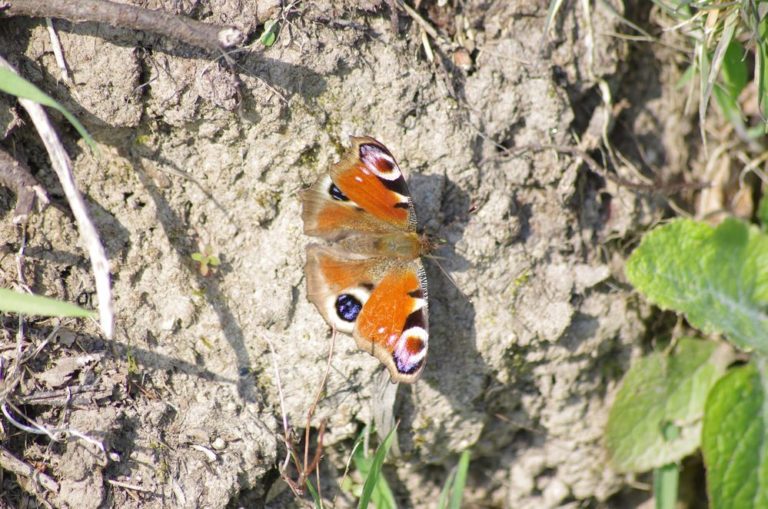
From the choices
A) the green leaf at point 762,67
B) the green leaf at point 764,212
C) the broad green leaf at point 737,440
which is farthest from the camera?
the green leaf at point 764,212

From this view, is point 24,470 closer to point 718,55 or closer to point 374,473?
point 374,473

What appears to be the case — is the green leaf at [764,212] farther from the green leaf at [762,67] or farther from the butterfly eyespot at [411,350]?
the butterfly eyespot at [411,350]

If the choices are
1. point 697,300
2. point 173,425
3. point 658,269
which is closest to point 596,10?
point 658,269

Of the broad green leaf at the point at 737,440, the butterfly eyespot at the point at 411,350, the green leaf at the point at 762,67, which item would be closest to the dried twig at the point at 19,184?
the butterfly eyespot at the point at 411,350

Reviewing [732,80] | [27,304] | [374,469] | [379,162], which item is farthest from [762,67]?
[27,304]

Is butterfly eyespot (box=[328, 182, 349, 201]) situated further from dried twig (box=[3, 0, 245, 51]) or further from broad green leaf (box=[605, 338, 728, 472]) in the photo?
broad green leaf (box=[605, 338, 728, 472])
